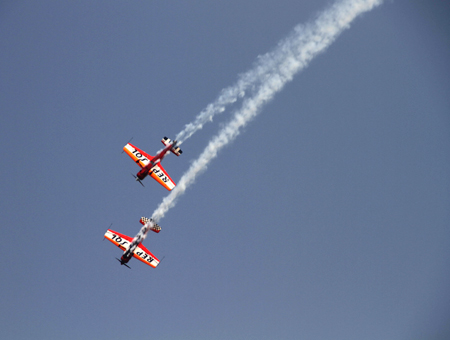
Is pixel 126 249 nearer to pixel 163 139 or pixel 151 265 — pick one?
pixel 151 265

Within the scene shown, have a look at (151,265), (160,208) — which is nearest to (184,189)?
(160,208)

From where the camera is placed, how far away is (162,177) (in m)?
61.9

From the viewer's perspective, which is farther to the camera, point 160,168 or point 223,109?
point 160,168

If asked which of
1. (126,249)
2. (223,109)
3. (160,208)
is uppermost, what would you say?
(223,109)

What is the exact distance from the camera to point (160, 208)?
5638 cm

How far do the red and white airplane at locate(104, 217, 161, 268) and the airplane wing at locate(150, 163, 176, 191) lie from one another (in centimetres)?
475

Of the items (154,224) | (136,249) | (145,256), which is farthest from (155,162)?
(145,256)

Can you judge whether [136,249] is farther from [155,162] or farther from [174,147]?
[174,147]

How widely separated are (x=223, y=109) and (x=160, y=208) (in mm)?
13108

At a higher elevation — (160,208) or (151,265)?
(160,208)

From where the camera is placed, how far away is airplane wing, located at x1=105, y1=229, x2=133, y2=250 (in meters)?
60.7

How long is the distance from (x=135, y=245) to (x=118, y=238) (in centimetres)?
270

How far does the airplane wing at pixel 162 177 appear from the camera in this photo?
61469 millimetres

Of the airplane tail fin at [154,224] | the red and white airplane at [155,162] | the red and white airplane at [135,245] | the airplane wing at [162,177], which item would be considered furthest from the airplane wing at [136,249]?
the airplane wing at [162,177]
